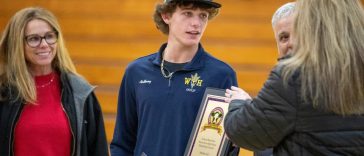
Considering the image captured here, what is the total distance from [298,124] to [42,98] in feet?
4.97

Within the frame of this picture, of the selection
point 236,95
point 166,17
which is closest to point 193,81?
point 166,17

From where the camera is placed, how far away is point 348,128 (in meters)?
1.79

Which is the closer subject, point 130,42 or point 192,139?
point 192,139

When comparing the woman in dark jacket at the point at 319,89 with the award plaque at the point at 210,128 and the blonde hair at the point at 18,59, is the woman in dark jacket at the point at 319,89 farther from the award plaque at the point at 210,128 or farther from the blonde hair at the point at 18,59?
the blonde hair at the point at 18,59

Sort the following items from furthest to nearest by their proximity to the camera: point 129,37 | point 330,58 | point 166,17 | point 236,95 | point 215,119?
point 129,37, point 166,17, point 215,119, point 236,95, point 330,58

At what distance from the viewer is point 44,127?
2771 millimetres

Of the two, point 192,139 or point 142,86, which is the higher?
point 142,86

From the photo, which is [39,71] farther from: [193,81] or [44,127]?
[193,81]

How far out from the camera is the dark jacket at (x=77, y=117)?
273cm

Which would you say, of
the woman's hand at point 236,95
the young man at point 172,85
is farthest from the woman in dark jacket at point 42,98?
the woman's hand at point 236,95

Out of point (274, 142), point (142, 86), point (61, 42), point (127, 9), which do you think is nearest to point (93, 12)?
point (127, 9)

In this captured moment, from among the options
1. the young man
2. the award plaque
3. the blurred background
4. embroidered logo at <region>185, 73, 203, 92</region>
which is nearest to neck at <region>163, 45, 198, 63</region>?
the young man

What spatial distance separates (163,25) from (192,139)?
70 centimetres

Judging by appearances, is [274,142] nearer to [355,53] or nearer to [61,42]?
Answer: [355,53]
